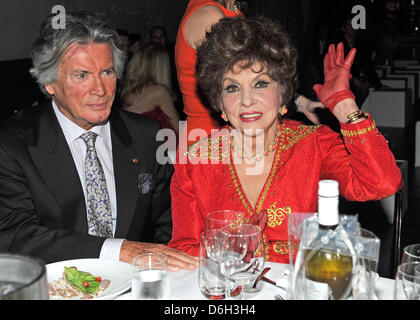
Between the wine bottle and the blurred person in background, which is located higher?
the blurred person in background

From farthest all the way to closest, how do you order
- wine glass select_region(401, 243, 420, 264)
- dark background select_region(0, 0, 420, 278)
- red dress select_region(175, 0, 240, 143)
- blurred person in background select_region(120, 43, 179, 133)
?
dark background select_region(0, 0, 420, 278)
blurred person in background select_region(120, 43, 179, 133)
red dress select_region(175, 0, 240, 143)
wine glass select_region(401, 243, 420, 264)

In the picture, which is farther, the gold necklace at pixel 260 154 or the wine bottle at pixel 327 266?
the gold necklace at pixel 260 154

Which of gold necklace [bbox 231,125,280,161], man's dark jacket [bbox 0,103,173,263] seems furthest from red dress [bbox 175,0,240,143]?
gold necklace [bbox 231,125,280,161]

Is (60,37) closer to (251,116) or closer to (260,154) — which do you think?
(251,116)

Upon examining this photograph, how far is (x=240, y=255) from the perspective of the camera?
4.49ft

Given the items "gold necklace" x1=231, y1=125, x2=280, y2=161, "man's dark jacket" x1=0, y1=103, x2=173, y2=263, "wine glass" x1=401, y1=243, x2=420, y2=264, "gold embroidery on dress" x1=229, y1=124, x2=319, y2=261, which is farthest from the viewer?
"gold necklace" x1=231, y1=125, x2=280, y2=161

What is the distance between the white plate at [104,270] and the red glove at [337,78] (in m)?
0.93

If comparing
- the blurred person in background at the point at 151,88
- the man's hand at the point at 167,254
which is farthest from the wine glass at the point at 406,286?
the blurred person in background at the point at 151,88

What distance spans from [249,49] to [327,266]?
3.57 ft

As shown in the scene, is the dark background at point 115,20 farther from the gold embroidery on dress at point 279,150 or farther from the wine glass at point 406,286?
the wine glass at point 406,286

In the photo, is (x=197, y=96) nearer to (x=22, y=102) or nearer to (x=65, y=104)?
(x=65, y=104)

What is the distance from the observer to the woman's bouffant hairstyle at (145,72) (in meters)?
4.60

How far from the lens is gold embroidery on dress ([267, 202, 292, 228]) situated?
6.72 feet

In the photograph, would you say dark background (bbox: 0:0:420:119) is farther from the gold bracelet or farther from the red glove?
the gold bracelet
